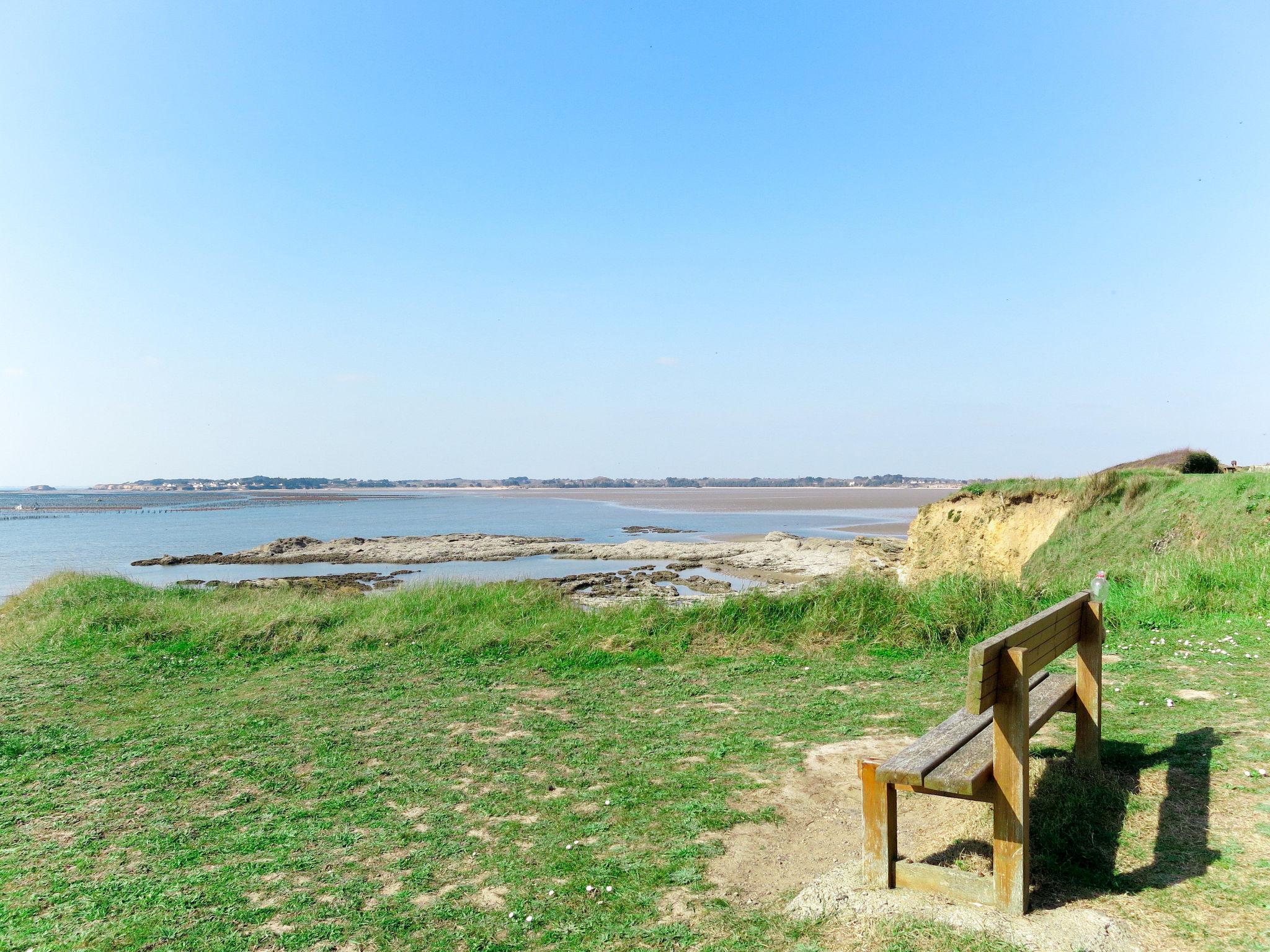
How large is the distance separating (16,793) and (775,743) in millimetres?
5733

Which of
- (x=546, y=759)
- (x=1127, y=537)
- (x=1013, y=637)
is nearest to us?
(x=1013, y=637)

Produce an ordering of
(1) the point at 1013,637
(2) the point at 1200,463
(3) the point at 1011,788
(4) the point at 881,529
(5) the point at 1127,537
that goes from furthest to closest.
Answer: (4) the point at 881,529 < (2) the point at 1200,463 < (5) the point at 1127,537 < (1) the point at 1013,637 < (3) the point at 1011,788

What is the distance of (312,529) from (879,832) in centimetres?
6427

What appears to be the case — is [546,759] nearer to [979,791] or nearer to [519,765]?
[519,765]

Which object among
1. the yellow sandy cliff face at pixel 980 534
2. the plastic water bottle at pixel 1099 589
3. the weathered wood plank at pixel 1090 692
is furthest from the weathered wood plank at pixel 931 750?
the yellow sandy cliff face at pixel 980 534

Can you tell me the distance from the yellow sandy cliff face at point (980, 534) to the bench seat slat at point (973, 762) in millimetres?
12939

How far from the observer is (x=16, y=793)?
18.8ft

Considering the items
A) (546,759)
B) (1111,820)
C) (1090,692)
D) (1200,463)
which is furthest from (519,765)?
(1200,463)

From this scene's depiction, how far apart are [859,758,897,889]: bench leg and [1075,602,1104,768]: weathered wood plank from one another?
2.15m

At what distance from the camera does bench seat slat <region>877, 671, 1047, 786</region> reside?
3.65 m

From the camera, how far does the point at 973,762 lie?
146 inches

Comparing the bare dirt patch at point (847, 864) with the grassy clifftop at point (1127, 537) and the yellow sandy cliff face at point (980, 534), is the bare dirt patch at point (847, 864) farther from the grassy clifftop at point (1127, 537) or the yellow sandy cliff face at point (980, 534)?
the yellow sandy cliff face at point (980, 534)

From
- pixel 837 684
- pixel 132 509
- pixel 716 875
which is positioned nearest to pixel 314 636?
pixel 837 684

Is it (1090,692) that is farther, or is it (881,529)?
(881,529)
